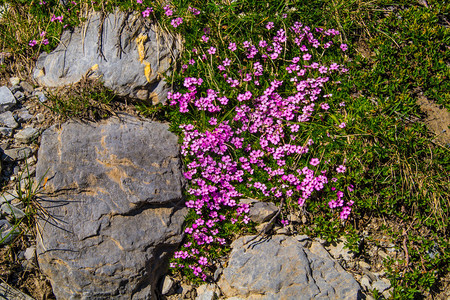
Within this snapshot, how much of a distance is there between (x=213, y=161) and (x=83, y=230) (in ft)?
5.92

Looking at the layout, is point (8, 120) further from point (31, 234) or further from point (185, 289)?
point (185, 289)

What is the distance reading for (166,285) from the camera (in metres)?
4.40

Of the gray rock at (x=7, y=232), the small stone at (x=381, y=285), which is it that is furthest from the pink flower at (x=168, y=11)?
the small stone at (x=381, y=285)

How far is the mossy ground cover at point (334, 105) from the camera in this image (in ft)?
14.5

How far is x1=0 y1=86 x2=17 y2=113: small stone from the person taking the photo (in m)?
4.93

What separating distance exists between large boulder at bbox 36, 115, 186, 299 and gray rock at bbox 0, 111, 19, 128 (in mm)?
604

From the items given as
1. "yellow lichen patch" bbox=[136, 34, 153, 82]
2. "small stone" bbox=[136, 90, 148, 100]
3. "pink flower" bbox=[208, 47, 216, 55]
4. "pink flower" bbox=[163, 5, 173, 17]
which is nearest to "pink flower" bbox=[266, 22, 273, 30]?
"pink flower" bbox=[208, 47, 216, 55]

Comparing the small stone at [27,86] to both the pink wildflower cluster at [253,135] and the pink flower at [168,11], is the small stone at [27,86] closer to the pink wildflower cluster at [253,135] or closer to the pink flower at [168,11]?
the pink wildflower cluster at [253,135]

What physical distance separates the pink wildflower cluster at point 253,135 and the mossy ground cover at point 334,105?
1.0 inches

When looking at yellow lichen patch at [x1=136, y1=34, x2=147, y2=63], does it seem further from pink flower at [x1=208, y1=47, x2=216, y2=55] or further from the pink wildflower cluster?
pink flower at [x1=208, y1=47, x2=216, y2=55]

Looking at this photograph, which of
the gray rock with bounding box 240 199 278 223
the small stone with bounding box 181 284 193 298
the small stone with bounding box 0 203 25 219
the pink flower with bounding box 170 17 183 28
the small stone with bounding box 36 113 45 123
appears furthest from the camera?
the pink flower with bounding box 170 17 183 28

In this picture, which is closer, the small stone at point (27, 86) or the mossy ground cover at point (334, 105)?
the mossy ground cover at point (334, 105)

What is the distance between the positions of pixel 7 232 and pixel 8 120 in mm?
1567

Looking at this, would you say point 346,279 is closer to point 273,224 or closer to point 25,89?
point 273,224
